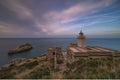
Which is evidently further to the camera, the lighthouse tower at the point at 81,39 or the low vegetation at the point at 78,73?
the lighthouse tower at the point at 81,39

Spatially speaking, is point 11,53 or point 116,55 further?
point 11,53

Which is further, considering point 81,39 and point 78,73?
point 81,39

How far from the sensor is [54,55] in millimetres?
16609

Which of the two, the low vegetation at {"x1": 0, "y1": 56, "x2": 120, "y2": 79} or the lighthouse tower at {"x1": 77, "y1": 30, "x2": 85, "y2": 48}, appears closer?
the low vegetation at {"x1": 0, "y1": 56, "x2": 120, "y2": 79}

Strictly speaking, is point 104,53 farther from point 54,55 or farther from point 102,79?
point 102,79

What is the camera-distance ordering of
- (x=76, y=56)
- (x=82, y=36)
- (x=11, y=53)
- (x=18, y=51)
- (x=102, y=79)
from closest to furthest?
(x=102, y=79)
(x=76, y=56)
(x=82, y=36)
(x=11, y=53)
(x=18, y=51)

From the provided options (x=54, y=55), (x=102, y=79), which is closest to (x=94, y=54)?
(x=54, y=55)

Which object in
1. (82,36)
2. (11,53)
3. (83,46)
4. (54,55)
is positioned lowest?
(11,53)

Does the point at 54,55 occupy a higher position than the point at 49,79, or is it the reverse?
the point at 49,79

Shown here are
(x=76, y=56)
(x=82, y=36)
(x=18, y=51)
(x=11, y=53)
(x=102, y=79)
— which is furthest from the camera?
(x=18, y=51)

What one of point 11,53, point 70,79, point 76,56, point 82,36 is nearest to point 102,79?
point 70,79

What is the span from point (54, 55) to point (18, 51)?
3919 cm

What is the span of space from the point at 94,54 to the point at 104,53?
1097 mm

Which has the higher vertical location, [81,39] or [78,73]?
[81,39]
